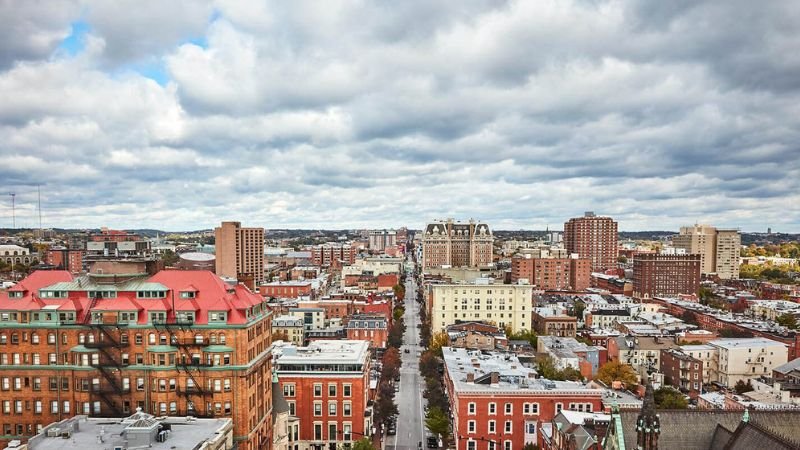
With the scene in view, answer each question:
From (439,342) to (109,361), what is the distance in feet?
322

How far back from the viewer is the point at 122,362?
224 feet

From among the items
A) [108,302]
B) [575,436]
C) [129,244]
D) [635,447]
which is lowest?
[575,436]

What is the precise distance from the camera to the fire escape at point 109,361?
222ft

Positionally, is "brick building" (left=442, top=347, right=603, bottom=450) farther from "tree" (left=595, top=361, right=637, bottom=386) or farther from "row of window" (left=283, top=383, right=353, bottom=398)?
"tree" (left=595, top=361, right=637, bottom=386)

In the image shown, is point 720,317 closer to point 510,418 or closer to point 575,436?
point 510,418

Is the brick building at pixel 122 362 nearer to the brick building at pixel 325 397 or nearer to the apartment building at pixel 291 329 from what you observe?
the brick building at pixel 325 397

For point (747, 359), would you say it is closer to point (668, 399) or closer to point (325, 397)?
point (668, 399)

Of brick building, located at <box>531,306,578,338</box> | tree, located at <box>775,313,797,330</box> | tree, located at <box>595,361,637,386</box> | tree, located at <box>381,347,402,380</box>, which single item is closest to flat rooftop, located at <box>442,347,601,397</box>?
tree, located at <box>381,347,402,380</box>

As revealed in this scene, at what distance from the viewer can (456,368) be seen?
10650cm

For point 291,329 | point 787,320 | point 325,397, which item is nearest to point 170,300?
point 325,397

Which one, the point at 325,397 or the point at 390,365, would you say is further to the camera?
the point at 390,365

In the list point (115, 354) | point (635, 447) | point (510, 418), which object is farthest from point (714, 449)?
point (115, 354)

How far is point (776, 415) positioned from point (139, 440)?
55735mm

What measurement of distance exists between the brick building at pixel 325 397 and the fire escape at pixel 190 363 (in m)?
26.4
